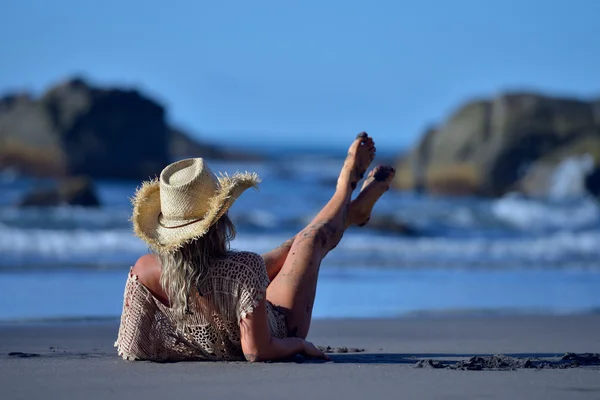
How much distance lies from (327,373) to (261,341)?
0.33 metres

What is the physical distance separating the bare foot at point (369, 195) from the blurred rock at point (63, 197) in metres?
14.1

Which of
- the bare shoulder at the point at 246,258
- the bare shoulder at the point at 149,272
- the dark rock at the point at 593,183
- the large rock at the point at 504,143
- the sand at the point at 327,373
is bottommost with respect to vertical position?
the sand at the point at 327,373

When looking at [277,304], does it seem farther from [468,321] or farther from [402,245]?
[402,245]

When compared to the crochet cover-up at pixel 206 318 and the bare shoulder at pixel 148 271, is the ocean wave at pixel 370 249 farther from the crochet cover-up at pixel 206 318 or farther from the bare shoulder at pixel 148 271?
the bare shoulder at pixel 148 271

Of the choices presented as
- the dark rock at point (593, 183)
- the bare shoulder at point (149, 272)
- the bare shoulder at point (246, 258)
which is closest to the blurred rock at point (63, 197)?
the dark rock at point (593, 183)

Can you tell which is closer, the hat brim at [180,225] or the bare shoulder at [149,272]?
the hat brim at [180,225]

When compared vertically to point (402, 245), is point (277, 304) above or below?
below

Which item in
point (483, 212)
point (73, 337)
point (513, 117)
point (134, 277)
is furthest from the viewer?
point (513, 117)

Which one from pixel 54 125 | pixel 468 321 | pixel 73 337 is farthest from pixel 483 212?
pixel 54 125

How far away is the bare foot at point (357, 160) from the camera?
5754mm

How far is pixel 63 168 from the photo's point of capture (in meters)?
34.0

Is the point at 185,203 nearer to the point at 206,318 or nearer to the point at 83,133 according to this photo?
the point at 206,318

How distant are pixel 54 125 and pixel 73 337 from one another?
95.5 ft

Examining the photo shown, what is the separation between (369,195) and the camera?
5.91 m
